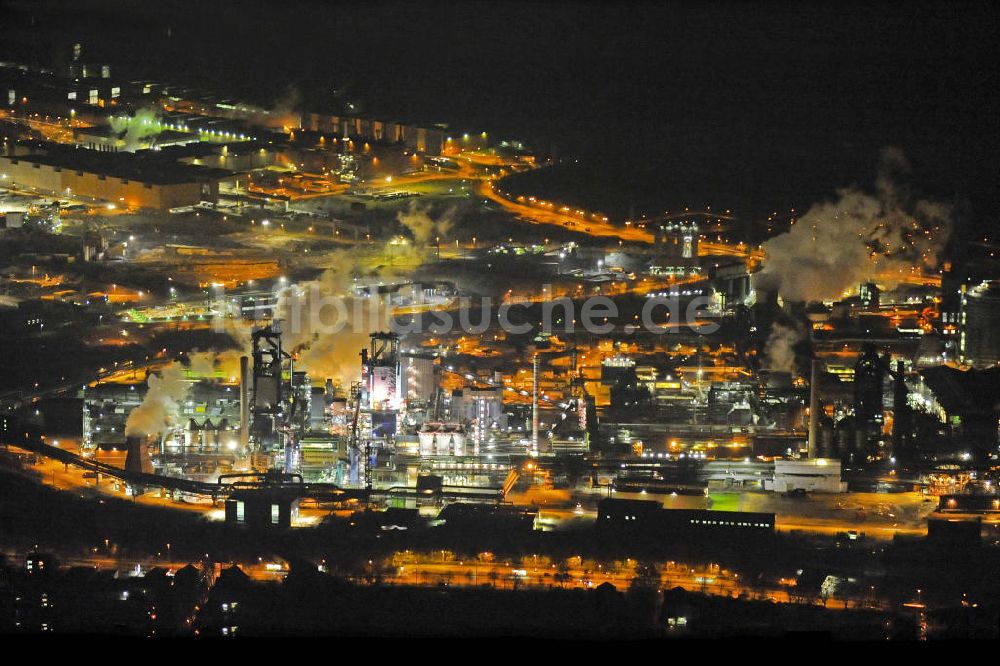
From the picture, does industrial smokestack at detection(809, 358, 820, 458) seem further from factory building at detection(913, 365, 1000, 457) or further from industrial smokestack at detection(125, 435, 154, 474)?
industrial smokestack at detection(125, 435, 154, 474)

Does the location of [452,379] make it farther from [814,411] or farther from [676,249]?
[676,249]

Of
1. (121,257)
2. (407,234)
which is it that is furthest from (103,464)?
(407,234)

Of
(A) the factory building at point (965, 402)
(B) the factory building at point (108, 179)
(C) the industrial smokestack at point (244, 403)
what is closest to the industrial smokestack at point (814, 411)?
(A) the factory building at point (965, 402)

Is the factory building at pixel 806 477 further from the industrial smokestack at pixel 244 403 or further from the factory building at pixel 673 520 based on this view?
the industrial smokestack at pixel 244 403

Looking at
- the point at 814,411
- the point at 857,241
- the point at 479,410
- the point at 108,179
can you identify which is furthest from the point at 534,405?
the point at 108,179

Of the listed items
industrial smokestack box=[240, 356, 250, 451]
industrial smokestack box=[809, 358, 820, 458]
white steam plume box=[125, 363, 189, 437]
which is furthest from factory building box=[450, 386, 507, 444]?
industrial smokestack box=[809, 358, 820, 458]

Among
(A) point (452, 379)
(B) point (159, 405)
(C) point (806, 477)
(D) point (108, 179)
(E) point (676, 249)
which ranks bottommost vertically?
(C) point (806, 477)
